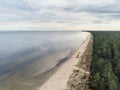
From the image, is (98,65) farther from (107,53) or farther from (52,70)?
(107,53)

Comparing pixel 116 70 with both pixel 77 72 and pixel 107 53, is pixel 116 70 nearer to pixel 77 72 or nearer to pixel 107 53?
pixel 77 72

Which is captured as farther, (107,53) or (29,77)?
(107,53)

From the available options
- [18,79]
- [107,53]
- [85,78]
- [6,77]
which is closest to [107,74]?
[85,78]

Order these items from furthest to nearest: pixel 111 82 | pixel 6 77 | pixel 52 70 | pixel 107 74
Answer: pixel 52 70
pixel 6 77
pixel 107 74
pixel 111 82

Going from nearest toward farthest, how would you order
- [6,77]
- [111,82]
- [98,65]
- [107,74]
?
1. [111,82]
2. [107,74]
3. [6,77]
4. [98,65]

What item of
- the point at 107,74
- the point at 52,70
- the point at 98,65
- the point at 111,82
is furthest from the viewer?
the point at 52,70

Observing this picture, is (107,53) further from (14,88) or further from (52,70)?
(14,88)

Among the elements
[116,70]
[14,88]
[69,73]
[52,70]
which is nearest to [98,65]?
[116,70]

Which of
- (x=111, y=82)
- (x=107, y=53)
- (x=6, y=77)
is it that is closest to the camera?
(x=111, y=82)

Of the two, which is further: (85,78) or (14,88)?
(85,78)
